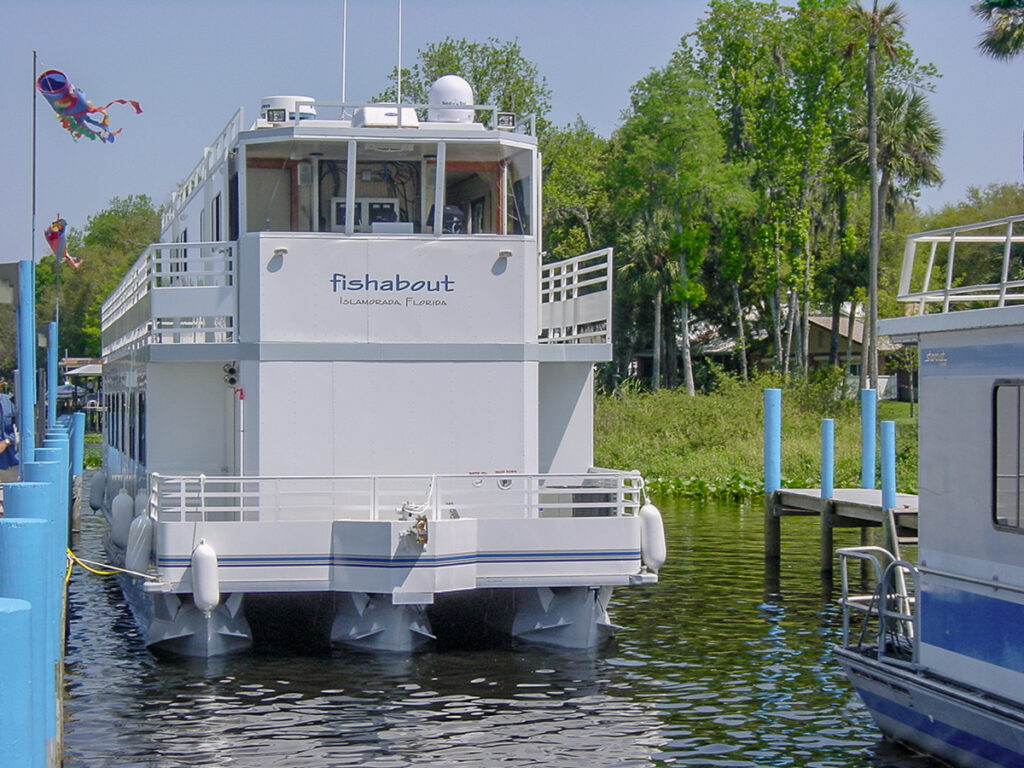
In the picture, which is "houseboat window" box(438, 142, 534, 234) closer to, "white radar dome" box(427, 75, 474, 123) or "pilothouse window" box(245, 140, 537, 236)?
"pilothouse window" box(245, 140, 537, 236)

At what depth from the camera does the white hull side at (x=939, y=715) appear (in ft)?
32.3

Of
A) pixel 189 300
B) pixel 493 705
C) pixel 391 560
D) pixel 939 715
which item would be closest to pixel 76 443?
pixel 189 300

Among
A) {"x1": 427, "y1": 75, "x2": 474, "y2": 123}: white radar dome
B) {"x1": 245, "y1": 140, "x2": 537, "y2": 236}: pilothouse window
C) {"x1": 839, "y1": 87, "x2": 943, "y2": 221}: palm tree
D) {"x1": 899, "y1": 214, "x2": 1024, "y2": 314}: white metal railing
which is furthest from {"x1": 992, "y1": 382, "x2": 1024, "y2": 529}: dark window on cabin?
{"x1": 839, "y1": 87, "x2": 943, "y2": 221}: palm tree

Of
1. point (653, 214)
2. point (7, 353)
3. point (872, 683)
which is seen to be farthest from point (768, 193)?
point (7, 353)

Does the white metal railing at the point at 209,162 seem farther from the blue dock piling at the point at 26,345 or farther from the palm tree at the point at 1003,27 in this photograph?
the palm tree at the point at 1003,27

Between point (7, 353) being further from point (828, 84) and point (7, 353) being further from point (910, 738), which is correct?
point (910, 738)

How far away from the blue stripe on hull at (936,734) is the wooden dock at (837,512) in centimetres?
760

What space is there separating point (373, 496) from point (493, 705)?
252 cm

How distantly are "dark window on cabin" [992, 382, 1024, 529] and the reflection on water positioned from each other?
8.01 ft

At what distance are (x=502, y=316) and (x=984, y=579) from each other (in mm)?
6985

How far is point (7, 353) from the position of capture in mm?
100188

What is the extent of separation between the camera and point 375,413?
15594mm

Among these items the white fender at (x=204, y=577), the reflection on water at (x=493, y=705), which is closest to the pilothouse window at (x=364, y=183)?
the white fender at (x=204, y=577)

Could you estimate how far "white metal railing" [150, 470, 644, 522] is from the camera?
46.9 feet
